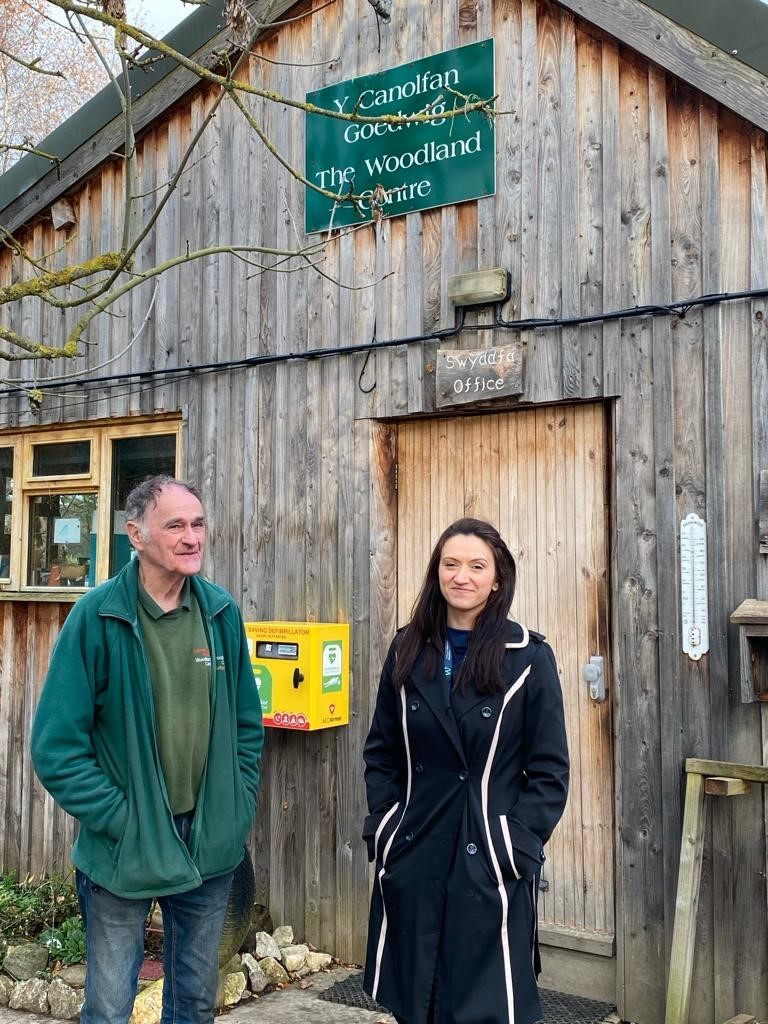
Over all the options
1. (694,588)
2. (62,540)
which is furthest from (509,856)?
(62,540)

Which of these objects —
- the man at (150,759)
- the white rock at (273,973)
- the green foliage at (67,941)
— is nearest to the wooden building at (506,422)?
the white rock at (273,973)

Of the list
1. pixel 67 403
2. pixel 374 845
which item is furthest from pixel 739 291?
pixel 67 403

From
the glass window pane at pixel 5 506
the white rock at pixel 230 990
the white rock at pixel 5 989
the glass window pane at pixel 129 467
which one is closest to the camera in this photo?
the white rock at pixel 230 990

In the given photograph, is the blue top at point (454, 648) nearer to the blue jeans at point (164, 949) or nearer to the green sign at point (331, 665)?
the blue jeans at point (164, 949)

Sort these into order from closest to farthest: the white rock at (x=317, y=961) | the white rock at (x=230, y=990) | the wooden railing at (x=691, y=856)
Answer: the wooden railing at (x=691, y=856), the white rock at (x=230, y=990), the white rock at (x=317, y=961)

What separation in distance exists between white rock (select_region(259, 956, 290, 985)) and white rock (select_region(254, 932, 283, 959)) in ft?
0.34

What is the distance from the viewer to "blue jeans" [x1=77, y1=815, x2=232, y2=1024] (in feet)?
10.1

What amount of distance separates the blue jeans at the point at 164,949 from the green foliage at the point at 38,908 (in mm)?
2504

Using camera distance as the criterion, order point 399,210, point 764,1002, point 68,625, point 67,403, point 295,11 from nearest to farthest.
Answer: point 68,625 → point 764,1002 → point 399,210 → point 295,11 → point 67,403

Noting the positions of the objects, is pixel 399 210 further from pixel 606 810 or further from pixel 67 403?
pixel 606 810

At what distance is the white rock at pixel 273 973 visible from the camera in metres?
4.96

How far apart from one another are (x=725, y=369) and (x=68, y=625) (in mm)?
2793

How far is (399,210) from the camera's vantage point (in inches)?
210

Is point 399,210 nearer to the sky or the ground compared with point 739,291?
nearer to the sky
